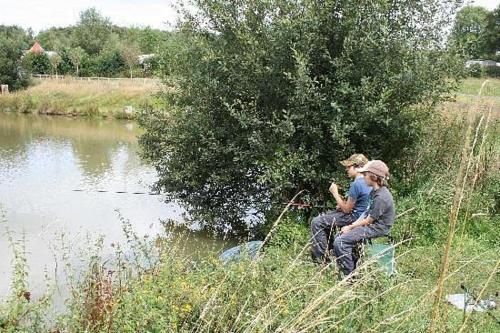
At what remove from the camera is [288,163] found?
8.77 metres

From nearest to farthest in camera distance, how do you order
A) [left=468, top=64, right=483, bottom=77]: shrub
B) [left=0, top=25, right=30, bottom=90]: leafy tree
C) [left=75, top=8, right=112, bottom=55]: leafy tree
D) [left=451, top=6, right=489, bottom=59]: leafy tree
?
[left=451, top=6, right=489, bottom=59]: leafy tree
[left=468, top=64, right=483, bottom=77]: shrub
[left=0, top=25, right=30, bottom=90]: leafy tree
[left=75, top=8, right=112, bottom=55]: leafy tree

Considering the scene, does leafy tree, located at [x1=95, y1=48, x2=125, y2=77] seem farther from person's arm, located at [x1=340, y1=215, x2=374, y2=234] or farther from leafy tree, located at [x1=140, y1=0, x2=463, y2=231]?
person's arm, located at [x1=340, y1=215, x2=374, y2=234]

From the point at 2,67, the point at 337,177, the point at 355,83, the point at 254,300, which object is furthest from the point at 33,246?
the point at 2,67

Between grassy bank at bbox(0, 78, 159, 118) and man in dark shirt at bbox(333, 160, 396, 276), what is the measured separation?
94.9 feet

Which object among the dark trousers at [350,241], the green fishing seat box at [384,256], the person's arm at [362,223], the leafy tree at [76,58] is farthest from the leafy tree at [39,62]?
the green fishing seat box at [384,256]

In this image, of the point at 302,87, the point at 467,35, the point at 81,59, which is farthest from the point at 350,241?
the point at 81,59

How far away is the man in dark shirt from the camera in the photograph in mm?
5176

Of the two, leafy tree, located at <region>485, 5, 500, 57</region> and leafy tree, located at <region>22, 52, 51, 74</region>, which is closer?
leafy tree, located at <region>485, 5, 500, 57</region>

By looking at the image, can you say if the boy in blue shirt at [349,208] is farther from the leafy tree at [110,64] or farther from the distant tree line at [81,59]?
the leafy tree at [110,64]

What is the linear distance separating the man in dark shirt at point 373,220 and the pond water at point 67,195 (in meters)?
2.61

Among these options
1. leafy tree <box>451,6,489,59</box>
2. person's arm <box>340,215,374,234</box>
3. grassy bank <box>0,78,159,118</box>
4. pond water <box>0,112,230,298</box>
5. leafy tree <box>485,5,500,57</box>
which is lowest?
pond water <box>0,112,230,298</box>

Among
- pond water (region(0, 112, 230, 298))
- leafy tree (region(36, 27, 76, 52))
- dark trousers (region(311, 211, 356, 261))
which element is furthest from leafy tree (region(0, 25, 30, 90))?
dark trousers (region(311, 211, 356, 261))

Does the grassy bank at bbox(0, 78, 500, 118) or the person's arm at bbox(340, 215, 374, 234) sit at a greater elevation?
the person's arm at bbox(340, 215, 374, 234)

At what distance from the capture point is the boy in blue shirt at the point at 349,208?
5.95 meters
